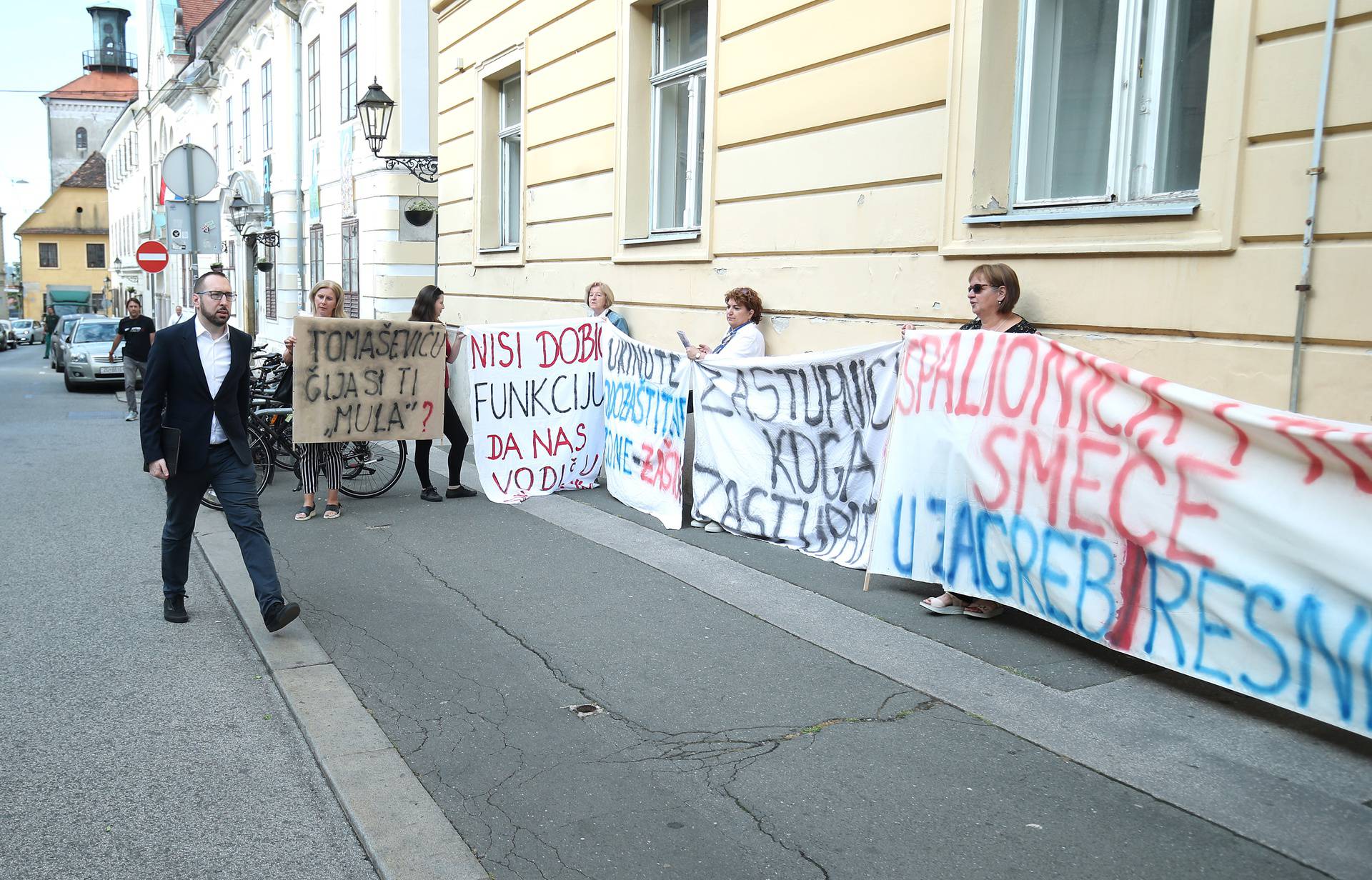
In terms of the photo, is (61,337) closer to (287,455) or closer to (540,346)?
(287,455)

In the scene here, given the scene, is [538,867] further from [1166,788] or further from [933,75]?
[933,75]

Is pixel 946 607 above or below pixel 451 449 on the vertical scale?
below

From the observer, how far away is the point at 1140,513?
16.3 feet

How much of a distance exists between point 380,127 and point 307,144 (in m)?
9.13

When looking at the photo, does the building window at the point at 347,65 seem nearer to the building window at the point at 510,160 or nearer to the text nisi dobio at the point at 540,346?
the building window at the point at 510,160

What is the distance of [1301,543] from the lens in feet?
14.1

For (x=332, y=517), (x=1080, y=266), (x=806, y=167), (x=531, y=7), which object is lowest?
(x=332, y=517)

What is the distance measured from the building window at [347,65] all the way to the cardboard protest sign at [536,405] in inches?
543

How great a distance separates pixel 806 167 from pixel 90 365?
18484 millimetres

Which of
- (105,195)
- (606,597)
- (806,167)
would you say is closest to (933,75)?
(806,167)

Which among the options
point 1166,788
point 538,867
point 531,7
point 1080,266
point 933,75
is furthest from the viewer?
point 531,7

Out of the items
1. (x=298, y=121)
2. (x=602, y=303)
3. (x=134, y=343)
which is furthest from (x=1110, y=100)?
(x=298, y=121)

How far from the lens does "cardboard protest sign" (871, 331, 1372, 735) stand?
4.21 meters

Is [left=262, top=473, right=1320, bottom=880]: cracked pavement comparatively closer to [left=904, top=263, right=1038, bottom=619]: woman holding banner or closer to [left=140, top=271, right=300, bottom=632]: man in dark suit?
[left=140, top=271, right=300, bottom=632]: man in dark suit
